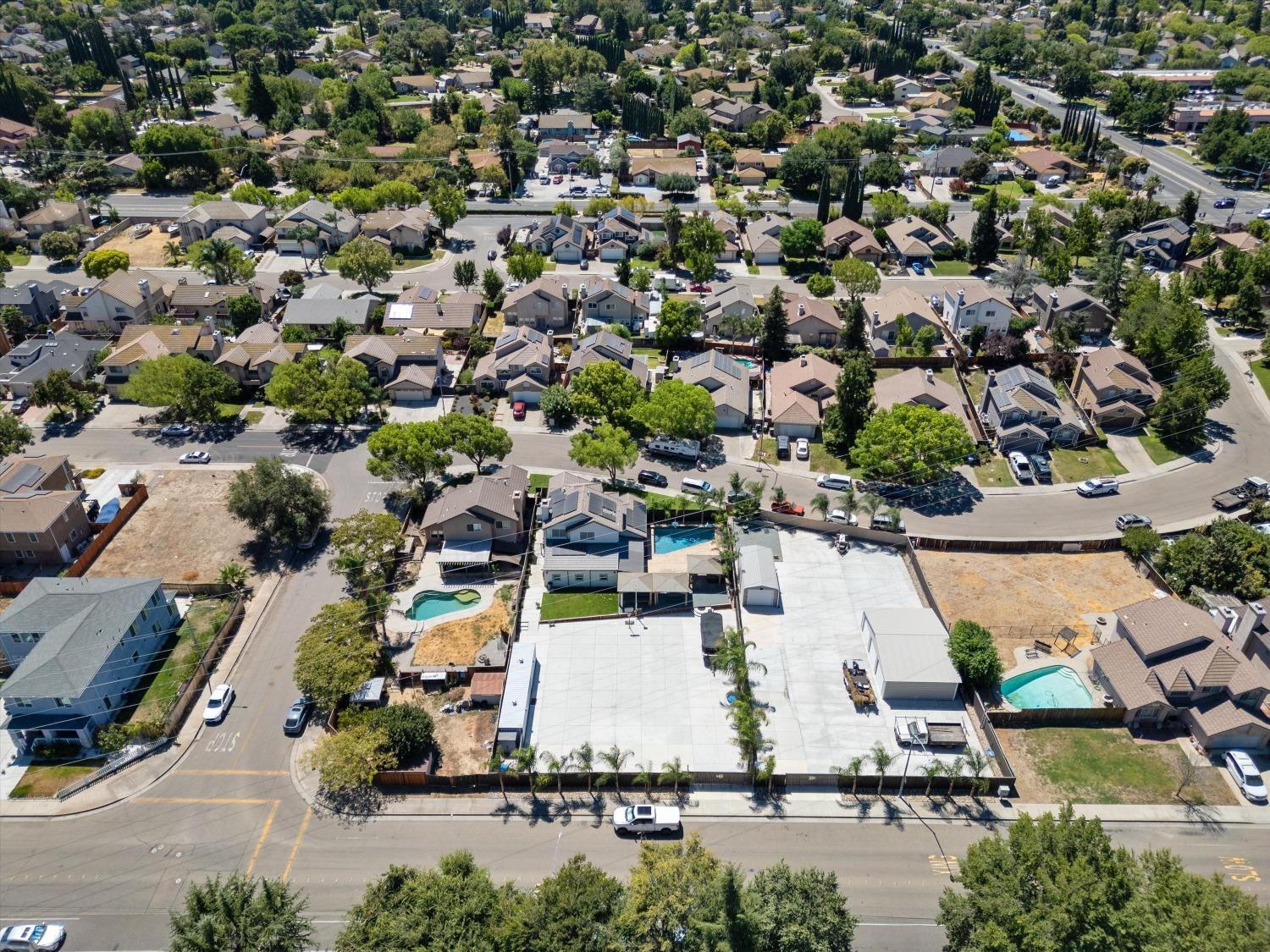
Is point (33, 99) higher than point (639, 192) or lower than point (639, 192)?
higher

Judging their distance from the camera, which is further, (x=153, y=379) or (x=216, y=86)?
(x=216, y=86)

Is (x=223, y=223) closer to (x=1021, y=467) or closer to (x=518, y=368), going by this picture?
(x=518, y=368)

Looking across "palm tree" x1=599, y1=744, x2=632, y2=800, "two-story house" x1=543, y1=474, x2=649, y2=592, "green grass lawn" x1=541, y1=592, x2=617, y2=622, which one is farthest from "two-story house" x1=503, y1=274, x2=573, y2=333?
"palm tree" x1=599, y1=744, x2=632, y2=800

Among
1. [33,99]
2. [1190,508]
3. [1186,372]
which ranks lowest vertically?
[1190,508]

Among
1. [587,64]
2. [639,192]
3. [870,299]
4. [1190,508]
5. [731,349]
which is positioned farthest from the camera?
[587,64]

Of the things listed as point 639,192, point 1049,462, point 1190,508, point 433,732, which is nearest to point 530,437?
point 433,732

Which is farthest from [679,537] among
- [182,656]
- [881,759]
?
[182,656]

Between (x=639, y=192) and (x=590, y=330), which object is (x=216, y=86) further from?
(x=590, y=330)
